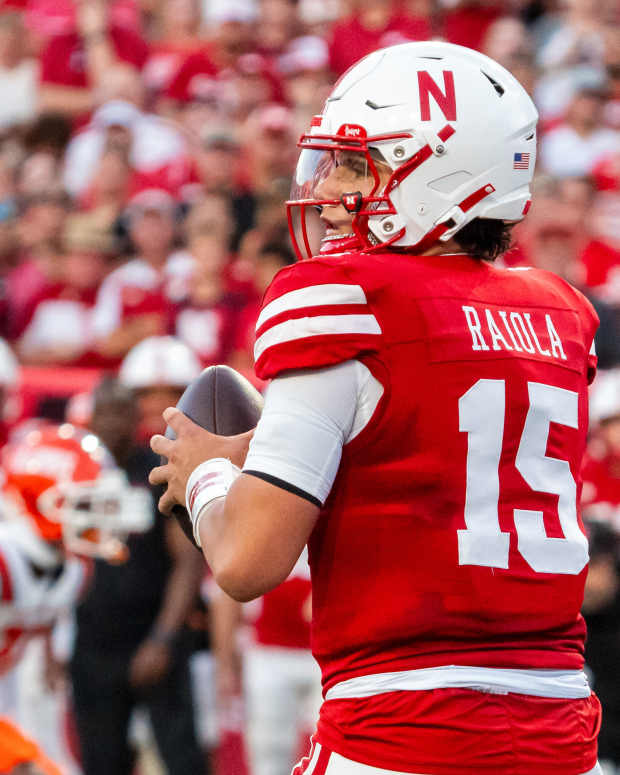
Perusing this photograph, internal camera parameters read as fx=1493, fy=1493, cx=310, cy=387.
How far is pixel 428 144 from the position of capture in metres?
2.29

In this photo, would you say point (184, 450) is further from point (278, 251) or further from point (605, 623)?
point (278, 251)

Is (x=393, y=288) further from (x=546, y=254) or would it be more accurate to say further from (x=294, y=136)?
(x=294, y=136)

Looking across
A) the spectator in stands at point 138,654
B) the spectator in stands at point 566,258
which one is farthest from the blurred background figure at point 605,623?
the spectator in stands at point 138,654

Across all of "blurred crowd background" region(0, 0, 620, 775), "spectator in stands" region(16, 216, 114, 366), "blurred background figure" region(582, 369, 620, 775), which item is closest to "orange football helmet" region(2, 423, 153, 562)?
"blurred crowd background" region(0, 0, 620, 775)

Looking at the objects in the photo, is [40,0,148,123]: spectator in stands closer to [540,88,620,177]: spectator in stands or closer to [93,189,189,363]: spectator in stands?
[93,189,189,363]: spectator in stands

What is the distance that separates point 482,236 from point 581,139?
18.1ft

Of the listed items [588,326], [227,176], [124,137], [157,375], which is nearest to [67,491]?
[157,375]

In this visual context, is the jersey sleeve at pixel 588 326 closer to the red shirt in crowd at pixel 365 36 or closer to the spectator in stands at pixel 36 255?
the spectator in stands at pixel 36 255

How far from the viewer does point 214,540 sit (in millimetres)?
2164

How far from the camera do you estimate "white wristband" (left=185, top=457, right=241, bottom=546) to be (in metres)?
2.24

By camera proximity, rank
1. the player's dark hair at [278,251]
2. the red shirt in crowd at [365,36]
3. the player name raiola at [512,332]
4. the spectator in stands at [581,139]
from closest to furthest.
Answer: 1. the player name raiola at [512,332]
2. the player's dark hair at [278,251]
3. the spectator in stands at [581,139]
4. the red shirt in crowd at [365,36]

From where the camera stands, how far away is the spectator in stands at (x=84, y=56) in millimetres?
9461

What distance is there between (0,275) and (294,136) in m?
1.79

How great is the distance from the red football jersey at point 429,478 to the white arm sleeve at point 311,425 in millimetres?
23
